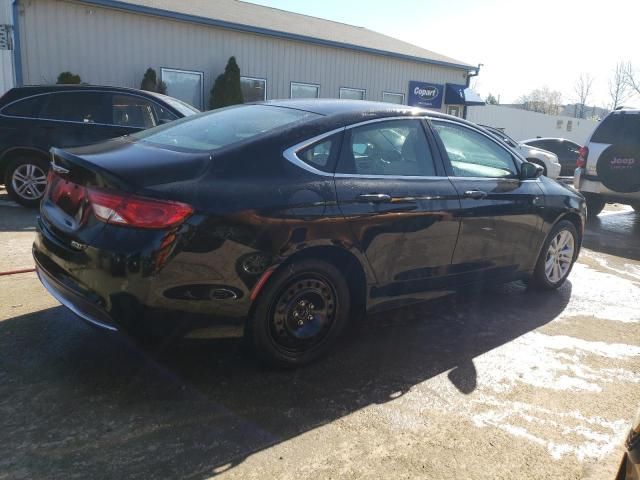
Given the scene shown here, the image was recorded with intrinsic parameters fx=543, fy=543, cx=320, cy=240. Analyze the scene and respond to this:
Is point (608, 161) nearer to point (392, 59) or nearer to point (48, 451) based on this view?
point (48, 451)

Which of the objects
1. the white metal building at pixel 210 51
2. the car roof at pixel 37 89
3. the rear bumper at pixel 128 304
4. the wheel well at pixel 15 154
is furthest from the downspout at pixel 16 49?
the rear bumper at pixel 128 304

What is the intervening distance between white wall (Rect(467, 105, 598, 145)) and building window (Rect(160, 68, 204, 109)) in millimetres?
18392

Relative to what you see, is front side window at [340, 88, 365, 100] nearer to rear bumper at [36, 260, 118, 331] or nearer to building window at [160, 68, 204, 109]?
building window at [160, 68, 204, 109]

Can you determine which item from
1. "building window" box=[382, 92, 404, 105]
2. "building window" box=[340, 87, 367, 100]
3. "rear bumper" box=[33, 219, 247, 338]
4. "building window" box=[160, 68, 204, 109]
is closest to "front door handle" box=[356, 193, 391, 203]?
"rear bumper" box=[33, 219, 247, 338]

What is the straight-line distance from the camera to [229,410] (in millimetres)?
2891

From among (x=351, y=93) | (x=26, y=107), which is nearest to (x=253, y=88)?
(x=351, y=93)

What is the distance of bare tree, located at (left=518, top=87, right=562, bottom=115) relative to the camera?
217 feet

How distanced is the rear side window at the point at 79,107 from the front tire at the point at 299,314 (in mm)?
5617

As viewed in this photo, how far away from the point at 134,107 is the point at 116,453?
6.25m

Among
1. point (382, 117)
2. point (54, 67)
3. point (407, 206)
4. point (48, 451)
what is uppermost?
point (54, 67)

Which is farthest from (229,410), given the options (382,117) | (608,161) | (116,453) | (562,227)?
(608,161)

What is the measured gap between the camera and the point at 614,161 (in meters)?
8.56

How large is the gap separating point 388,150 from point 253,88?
12496mm

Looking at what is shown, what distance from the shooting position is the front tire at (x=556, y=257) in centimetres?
498
